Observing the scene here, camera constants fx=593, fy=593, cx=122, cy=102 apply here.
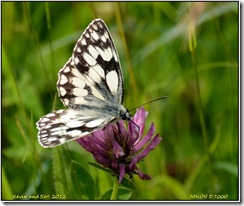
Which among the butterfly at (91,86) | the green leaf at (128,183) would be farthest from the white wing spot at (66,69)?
the green leaf at (128,183)

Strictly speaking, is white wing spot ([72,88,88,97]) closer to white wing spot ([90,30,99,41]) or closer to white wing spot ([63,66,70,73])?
white wing spot ([63,66,70,73])

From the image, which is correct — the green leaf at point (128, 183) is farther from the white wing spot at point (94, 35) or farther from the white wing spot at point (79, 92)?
the white wing spot at point (94, 35)

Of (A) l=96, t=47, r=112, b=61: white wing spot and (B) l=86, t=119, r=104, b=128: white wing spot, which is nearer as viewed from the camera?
(B) l=86, t=119, r=104, b=128: white wing spot

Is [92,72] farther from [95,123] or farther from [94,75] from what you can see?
[95,123]

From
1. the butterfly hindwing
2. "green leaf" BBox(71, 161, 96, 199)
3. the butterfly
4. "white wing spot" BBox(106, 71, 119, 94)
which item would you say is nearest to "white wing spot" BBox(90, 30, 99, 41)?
the butterfly

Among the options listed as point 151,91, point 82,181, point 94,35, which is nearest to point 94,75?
point 94,35

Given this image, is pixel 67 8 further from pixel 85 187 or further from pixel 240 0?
pixel 85 187

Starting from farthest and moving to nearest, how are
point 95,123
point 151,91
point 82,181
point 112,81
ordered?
point 151,91 → point 82,181 → point 112,81 → point 95,123
